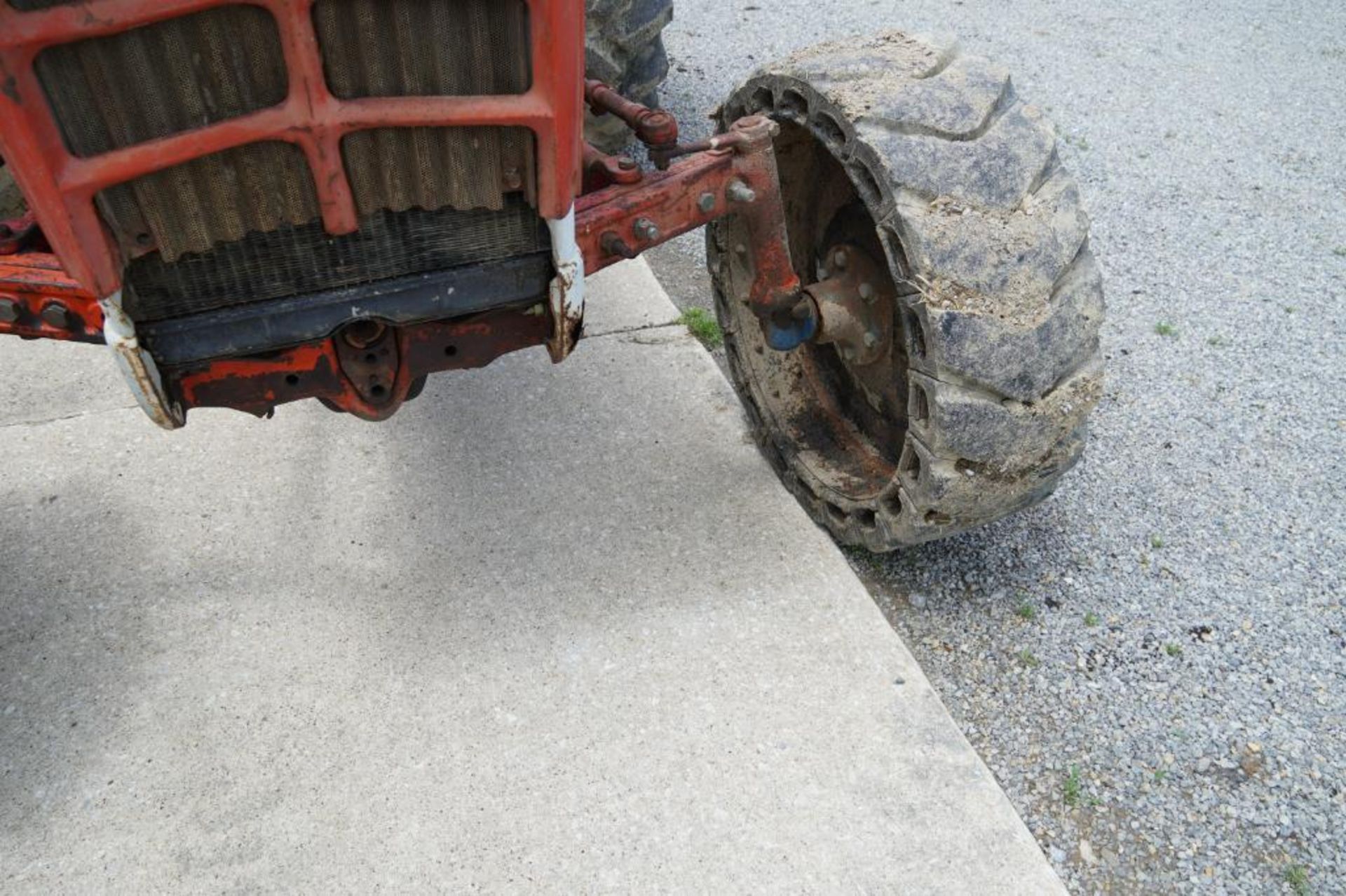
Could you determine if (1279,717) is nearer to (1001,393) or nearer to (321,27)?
(1001,393)

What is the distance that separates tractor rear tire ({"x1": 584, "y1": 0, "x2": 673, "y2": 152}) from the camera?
3643mm

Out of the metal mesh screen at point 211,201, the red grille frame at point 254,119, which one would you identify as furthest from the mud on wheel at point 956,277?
the metal mesh screen at point 211,201

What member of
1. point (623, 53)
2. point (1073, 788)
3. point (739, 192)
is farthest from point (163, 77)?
point (623, 53)

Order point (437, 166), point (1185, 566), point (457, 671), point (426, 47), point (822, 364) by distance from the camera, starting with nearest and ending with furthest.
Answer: point (426, 47) < point (437, 166) < point (457, 671) < point (1185, 566) < point (822, 364)

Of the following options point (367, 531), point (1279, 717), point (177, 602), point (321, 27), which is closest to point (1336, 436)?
point (1279, 717)

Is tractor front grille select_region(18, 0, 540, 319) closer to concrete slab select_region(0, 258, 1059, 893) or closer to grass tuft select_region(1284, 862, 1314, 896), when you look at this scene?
concrete slab select_region(0, 258, 1059, 893)

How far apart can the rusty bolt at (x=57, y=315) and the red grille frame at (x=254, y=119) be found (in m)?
0.26

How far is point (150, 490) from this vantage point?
2650 mm

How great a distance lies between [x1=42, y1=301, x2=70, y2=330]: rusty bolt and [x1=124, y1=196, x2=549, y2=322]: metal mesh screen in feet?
0.60

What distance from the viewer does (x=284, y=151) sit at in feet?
5.06

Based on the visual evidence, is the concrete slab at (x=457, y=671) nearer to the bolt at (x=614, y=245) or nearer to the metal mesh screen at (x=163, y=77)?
the bolt at (x=614, y=245)

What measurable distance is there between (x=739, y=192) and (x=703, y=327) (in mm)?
1216

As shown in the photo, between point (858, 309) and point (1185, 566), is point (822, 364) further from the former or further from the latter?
point (1185, 566)

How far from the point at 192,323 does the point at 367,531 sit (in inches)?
37.6
